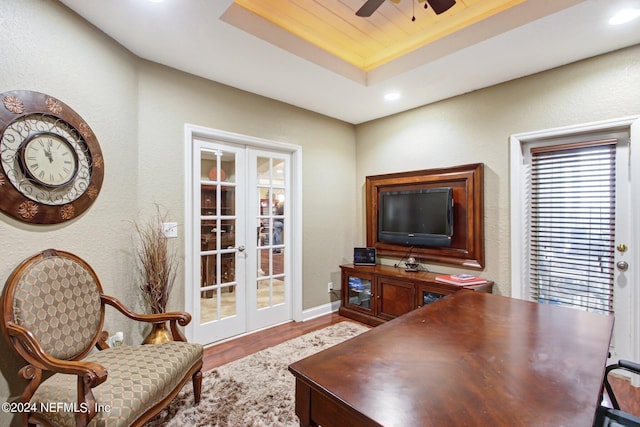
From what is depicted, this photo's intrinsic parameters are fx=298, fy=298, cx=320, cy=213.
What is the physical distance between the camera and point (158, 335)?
227 centimetres

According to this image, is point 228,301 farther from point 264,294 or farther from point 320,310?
point 320,310

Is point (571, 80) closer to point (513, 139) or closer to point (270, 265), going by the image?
point (513, 139)

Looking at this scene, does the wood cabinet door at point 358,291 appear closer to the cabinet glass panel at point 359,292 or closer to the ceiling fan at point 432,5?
the cabinet glass panel at point 359,292

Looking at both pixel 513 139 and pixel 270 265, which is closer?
pixel 513 139

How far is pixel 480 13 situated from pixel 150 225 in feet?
10.6

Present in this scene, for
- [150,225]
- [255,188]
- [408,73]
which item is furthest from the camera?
[255,188]

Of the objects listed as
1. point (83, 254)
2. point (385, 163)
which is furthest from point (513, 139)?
point (83, 254)

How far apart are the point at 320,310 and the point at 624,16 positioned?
3829 mm

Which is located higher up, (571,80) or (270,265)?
(571,80)

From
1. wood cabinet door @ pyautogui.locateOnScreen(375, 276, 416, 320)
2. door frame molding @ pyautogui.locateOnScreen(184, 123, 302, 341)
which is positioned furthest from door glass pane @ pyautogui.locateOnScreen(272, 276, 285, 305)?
wood cabinet door @ pyautogui.locateOnScreen(375, 276, 416, 320)

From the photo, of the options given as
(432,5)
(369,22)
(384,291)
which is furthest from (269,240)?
(432,5)

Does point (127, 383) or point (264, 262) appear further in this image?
point (264, 262)

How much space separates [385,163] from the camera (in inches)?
158

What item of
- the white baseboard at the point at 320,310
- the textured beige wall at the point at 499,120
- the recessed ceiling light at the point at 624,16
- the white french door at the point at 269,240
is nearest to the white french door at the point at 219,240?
the white french door at the point at 269,240
